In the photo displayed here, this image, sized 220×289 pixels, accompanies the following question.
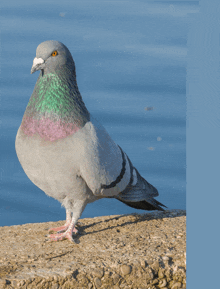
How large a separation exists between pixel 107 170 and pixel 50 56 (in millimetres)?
1167

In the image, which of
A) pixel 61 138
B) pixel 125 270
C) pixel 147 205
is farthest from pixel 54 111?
pixel 147 205

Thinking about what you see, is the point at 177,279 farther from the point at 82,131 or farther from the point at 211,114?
the point at 211,114

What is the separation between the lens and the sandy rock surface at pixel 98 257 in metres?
4.16

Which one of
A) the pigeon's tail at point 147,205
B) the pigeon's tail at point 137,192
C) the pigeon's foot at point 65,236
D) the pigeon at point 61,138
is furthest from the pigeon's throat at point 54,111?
the pigeon's tail at point 147,205

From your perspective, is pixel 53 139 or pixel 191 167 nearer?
pixel 191 167

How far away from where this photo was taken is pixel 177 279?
449cm

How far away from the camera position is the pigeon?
13.9 ft

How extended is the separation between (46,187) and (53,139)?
52 centimetres

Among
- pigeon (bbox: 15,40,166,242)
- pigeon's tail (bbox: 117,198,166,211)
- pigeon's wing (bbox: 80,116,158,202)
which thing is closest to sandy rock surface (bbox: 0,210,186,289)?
pigeon's tail (bbox: 117,198,166,211)

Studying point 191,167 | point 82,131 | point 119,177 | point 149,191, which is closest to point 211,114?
point 191,167

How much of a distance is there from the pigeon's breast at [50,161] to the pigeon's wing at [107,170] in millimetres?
115

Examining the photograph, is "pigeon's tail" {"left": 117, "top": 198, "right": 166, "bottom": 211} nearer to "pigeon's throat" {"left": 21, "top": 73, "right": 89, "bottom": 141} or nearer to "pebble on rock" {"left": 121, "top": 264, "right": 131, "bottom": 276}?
"pebble on rock" {"left": 121, "top": 264, "right": 131, "bottom": 276}

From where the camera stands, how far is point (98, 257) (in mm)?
4449

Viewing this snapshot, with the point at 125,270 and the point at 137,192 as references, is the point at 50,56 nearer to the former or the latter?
the point at 137,192
